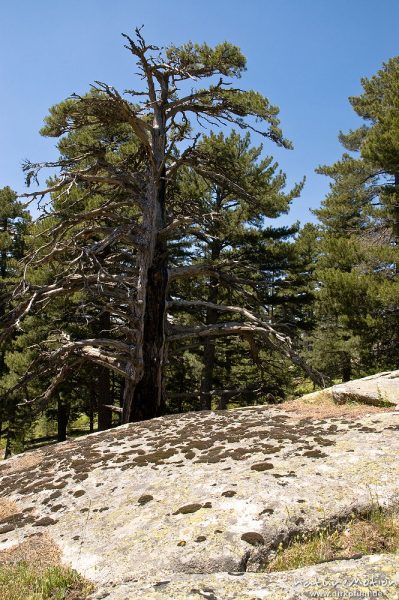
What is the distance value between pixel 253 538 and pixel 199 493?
3.38ft

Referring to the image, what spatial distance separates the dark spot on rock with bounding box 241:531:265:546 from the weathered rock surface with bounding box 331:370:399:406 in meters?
4.76

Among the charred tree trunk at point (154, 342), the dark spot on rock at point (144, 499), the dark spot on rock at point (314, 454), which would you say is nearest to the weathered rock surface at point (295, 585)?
the dark spot on rock at point (144, 499)

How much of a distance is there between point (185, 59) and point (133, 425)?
376 inches

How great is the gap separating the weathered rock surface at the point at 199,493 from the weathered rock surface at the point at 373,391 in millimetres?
959

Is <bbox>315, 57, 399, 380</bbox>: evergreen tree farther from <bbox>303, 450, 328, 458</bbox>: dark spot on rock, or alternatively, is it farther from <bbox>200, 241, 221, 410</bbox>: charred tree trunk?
<bbox>303, 450, 328, 458</bbox>: dark spot on rock

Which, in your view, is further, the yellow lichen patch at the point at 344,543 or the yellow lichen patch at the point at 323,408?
the yellow lichen patch at the point at 323,408

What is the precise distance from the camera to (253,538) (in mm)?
3525

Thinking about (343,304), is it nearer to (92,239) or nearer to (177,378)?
(92,239)

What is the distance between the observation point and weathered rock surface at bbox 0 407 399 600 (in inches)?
137

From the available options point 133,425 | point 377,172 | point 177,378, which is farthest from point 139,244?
point 177,378

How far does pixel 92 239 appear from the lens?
16.4m

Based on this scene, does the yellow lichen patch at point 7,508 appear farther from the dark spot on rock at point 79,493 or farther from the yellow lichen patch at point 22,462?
the yellow lichen patch at point 22,462

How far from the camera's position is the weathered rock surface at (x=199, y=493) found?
3484 millimetres

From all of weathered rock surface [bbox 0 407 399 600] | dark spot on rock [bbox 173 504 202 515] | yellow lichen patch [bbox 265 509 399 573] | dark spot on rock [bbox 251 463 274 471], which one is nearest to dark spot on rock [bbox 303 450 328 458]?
weathered rock surface [bbox 0 407 399 600]
